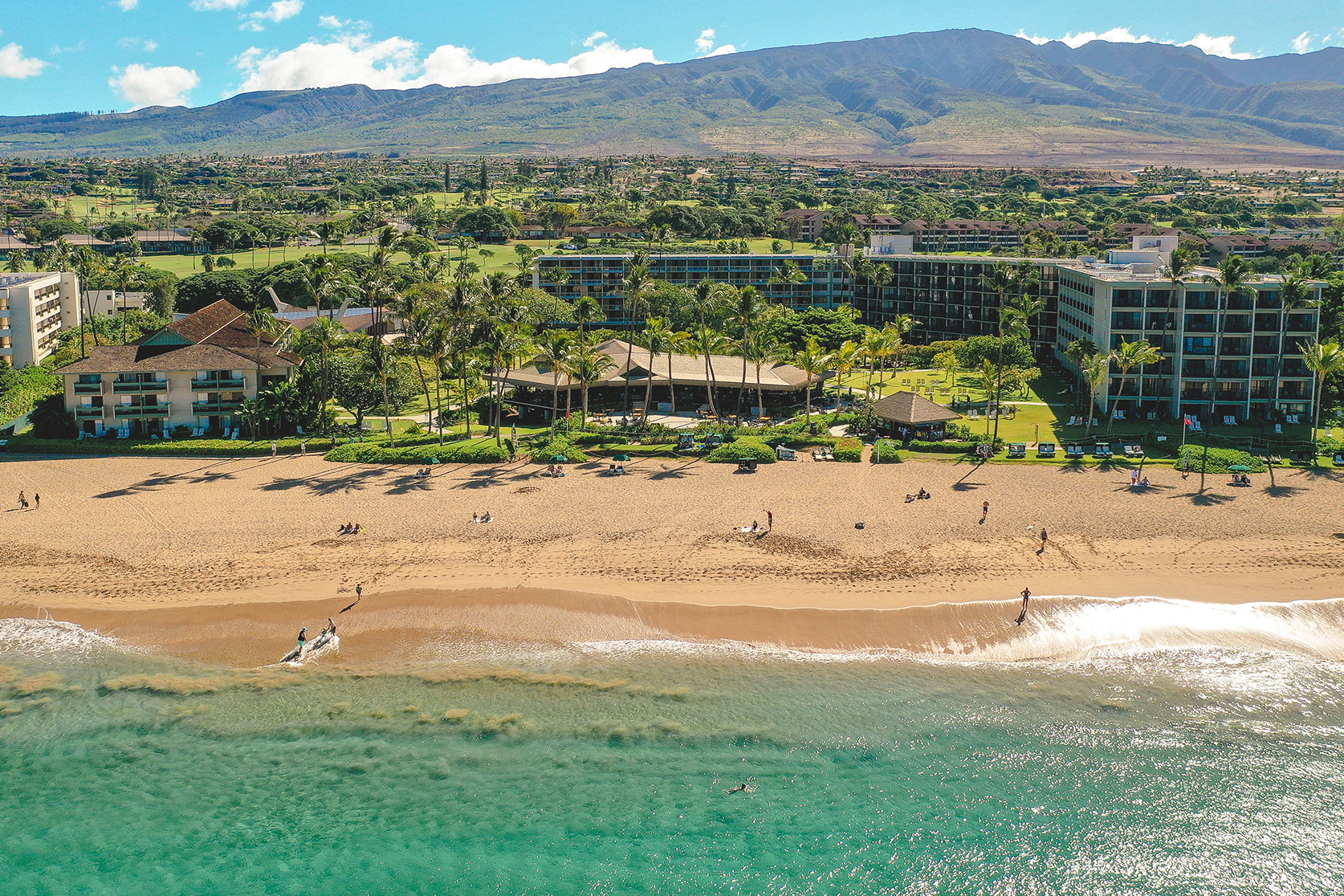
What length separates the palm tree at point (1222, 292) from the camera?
62.3m

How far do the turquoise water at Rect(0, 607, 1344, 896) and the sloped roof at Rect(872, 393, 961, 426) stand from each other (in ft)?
88.4

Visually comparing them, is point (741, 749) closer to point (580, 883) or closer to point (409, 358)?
point (580, 883)

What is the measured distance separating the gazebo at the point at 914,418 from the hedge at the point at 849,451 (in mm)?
3449

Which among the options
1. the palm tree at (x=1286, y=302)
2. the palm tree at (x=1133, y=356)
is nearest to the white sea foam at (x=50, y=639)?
the palm tree at (x=1133, y=356)

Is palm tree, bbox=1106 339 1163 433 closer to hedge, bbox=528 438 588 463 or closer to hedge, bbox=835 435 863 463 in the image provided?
hedge, bbox=835 435 863 463

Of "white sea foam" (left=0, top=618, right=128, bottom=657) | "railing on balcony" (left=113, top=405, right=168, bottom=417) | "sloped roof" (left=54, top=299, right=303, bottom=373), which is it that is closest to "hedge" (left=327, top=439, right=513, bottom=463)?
"sloped roof" (left=54, top=299, right=303, bottom=373)

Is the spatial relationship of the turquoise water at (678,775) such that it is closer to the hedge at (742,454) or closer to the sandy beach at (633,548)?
the sandy beach at (633,548)

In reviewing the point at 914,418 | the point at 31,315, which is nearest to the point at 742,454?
the point at 914,418

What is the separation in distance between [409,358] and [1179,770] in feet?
211

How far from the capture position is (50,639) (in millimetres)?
35750

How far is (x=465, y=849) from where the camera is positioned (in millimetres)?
25438

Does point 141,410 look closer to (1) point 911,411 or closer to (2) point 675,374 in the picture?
(2) point 675,374

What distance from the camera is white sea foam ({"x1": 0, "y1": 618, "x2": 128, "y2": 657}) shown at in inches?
1373

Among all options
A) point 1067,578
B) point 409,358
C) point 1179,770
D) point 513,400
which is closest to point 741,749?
point 1179,770
